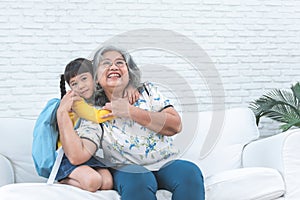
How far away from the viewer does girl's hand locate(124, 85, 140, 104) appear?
2174 mm

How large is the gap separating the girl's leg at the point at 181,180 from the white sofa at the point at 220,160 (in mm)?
100

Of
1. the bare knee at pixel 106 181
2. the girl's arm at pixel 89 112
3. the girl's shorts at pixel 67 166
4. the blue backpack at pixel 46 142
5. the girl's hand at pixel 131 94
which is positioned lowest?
the bare knee at pixel 106 181

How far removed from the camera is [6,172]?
234cm

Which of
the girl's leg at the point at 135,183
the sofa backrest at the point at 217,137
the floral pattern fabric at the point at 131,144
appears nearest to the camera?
the girl's leg at the point at 135,183

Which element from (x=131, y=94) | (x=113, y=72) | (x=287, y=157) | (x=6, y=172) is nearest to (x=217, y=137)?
(x=287, y=157)

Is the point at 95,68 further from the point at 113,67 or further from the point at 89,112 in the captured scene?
the point at 89,112

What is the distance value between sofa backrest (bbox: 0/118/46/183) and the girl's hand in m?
0.64

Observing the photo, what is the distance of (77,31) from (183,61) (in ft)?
2.42

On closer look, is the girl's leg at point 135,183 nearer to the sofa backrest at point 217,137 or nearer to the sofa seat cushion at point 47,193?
the sofa seat cushion at point 47,193

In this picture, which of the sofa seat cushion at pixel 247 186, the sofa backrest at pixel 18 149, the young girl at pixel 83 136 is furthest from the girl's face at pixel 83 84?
the sofa seat cushion at pixel 247 186

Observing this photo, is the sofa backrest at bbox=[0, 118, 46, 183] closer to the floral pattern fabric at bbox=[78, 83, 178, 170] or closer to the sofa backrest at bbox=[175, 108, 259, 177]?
the floral pattern fabric at bbox=[78, 83, 178, 170]

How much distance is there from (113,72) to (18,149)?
2.25ft

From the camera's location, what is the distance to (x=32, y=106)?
3.23 meters

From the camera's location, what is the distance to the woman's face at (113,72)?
2148mm
